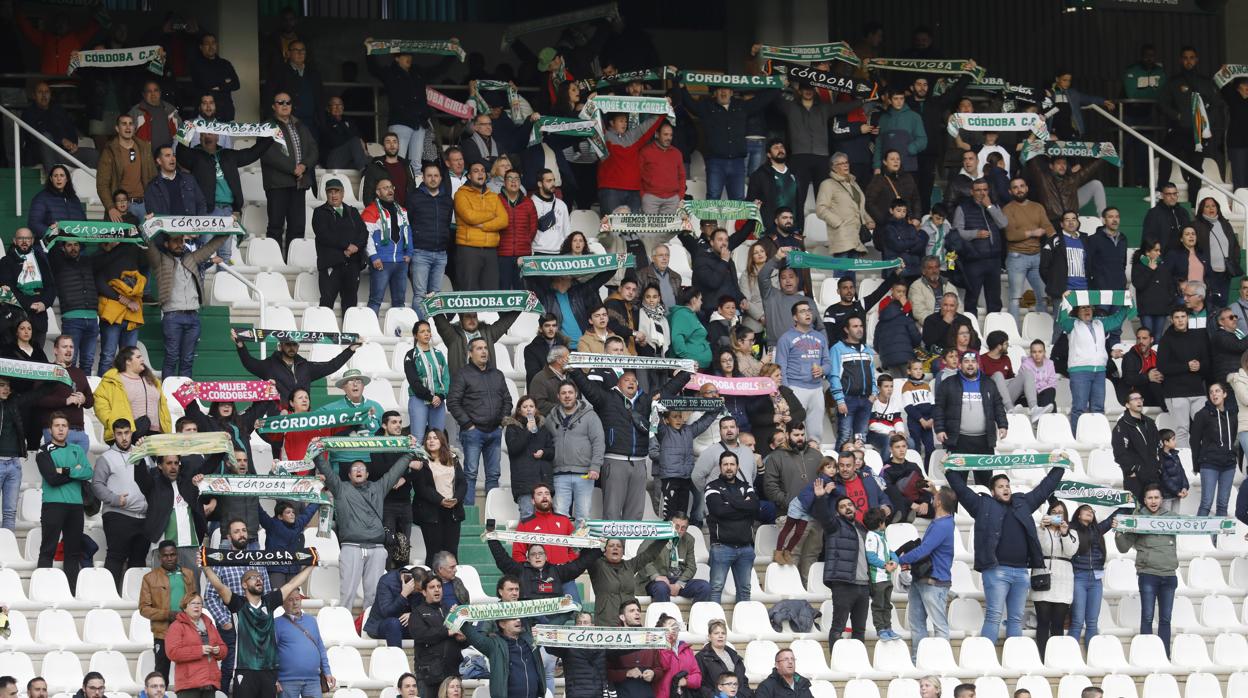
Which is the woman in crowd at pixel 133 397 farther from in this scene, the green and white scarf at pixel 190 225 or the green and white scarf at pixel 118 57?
the green and white scarf at pixel 118 57

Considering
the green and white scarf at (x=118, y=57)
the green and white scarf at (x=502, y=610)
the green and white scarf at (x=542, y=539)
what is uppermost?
the green and white scarf at (x=118, y=57)

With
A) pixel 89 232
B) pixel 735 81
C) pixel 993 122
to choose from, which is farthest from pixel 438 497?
pixel 993 122

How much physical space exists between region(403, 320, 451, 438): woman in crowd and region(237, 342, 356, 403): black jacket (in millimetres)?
479

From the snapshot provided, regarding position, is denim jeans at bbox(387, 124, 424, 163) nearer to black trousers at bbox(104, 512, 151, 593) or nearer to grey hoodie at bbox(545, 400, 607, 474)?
grey hoodie at bbox(545, 400, 607, 474)

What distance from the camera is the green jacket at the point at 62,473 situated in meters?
17.3

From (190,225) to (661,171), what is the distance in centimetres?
446

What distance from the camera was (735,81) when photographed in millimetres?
23062

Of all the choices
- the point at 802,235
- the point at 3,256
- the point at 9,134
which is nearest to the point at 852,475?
the point at 802,235

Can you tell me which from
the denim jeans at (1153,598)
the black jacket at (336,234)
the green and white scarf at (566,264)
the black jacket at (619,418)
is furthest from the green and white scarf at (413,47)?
the denim jeans at (1153,598)

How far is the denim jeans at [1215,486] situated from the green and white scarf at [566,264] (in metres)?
5.06

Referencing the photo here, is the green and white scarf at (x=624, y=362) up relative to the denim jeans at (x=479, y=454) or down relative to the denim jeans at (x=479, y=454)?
up

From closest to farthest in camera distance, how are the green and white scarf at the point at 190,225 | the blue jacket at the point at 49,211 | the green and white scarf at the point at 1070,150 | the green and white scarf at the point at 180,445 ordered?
1. the green and white scarf at the point at 180,445
2. the green and white scarf at the point at 190,225
3. the blue jacket at the point at 49,211
4. the green and white scarf at the point at 1070,150

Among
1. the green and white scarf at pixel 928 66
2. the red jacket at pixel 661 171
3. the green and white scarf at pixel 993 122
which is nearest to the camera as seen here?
the red jacket at pixel 661 171

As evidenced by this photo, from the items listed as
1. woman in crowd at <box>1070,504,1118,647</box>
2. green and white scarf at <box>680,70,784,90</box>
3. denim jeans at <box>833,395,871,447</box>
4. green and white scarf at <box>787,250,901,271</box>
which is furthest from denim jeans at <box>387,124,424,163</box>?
Answer: woman in crowd at <box>1070,504,1118,647</box>
